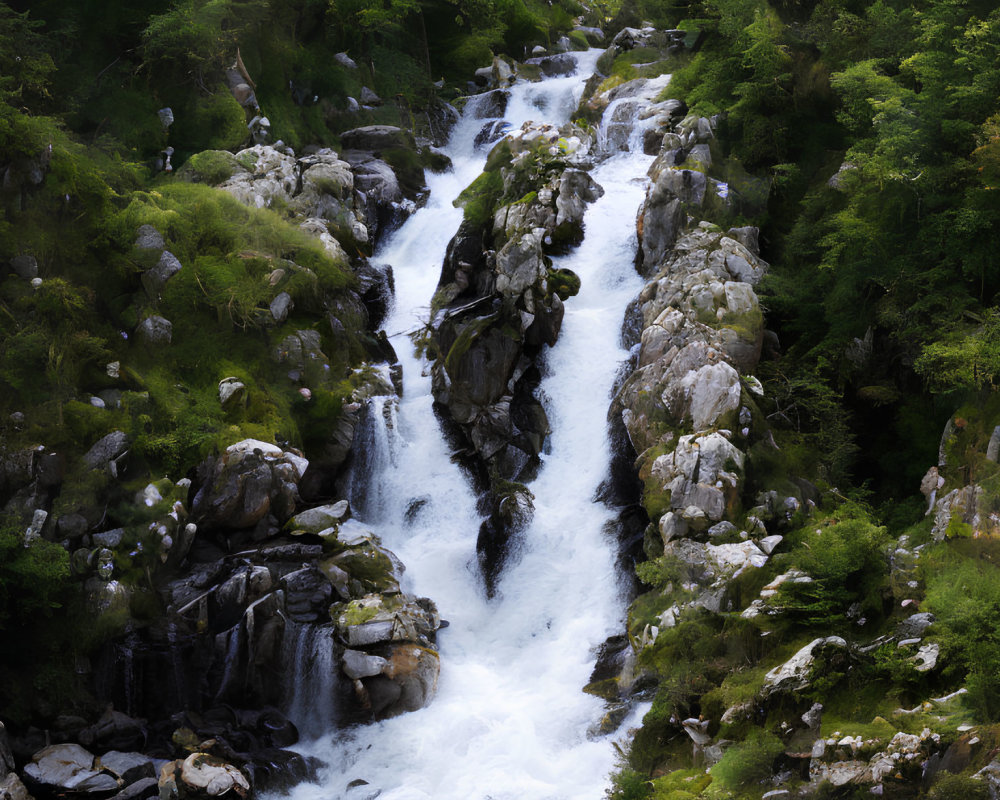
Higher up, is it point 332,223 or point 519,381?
point 332,223

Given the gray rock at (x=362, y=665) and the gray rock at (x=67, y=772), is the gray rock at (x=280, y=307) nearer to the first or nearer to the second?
the gray rock at (x=362, y=665)

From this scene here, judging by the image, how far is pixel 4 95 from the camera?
21.2 metres

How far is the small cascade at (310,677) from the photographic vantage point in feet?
58.5

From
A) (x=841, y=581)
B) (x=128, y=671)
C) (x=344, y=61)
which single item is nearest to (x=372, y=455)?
(x=128, y=671)

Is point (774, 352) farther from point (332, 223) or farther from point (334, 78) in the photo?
point (334, 78)

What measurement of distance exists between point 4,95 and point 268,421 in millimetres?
10541

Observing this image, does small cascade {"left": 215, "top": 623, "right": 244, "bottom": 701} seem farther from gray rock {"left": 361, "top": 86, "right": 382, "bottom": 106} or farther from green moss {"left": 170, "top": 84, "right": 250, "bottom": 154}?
gray rock {"left": 361, "top": 86, "right": 382, "bottom": 106}

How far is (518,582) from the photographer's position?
2033 centimetres

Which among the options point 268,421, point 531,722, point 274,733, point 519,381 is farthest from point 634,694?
point 268,421

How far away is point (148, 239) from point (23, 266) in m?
3.17

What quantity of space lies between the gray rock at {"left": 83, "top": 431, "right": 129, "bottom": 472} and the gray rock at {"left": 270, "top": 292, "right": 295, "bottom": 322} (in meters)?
5.74

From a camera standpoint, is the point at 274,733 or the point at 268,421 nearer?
the point at 274,733

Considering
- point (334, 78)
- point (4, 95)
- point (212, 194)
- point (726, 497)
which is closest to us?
point (726, 497)

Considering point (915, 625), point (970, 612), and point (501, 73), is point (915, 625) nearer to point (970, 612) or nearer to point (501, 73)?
point (970, 612)
